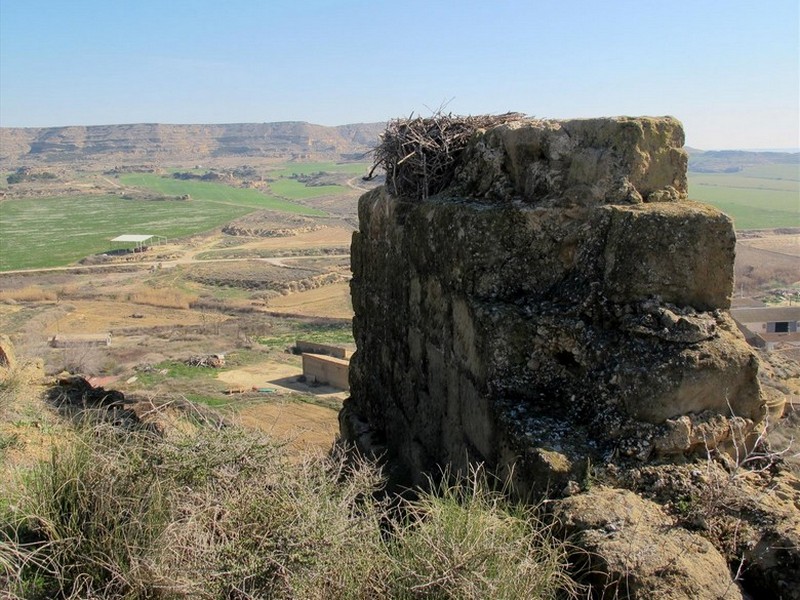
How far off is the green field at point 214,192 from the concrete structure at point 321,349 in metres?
67.3

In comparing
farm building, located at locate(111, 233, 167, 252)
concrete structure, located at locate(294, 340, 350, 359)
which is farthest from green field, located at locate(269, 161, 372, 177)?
concrete structure, located at locate(294, 340, 350, 359)

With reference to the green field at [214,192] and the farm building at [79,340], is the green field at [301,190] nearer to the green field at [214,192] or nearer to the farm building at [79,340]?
the green field at [214,192]

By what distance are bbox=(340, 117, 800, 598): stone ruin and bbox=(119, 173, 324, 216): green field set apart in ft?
299

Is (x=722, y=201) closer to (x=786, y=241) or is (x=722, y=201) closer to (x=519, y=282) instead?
(x=786, y=241)

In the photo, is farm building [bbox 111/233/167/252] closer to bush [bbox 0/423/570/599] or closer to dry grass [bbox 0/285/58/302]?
dry grass [bbox 0/285/58/302]

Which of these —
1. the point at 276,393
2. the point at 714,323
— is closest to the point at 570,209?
the point at 714,323

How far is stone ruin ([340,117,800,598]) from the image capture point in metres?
4.86

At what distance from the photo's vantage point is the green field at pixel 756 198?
291 feet

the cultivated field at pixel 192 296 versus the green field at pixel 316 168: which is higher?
the green field at pixel 316 168

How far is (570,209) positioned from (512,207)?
483 millimetres

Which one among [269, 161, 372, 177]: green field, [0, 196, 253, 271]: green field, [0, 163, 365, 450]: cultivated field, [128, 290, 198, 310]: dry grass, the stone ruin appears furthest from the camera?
[269, 161, 372, 177]: green field

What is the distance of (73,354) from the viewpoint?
89.6 ft

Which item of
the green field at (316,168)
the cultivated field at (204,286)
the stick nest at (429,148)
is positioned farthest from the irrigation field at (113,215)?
the stick nest at (429,148)

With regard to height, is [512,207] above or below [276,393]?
above
